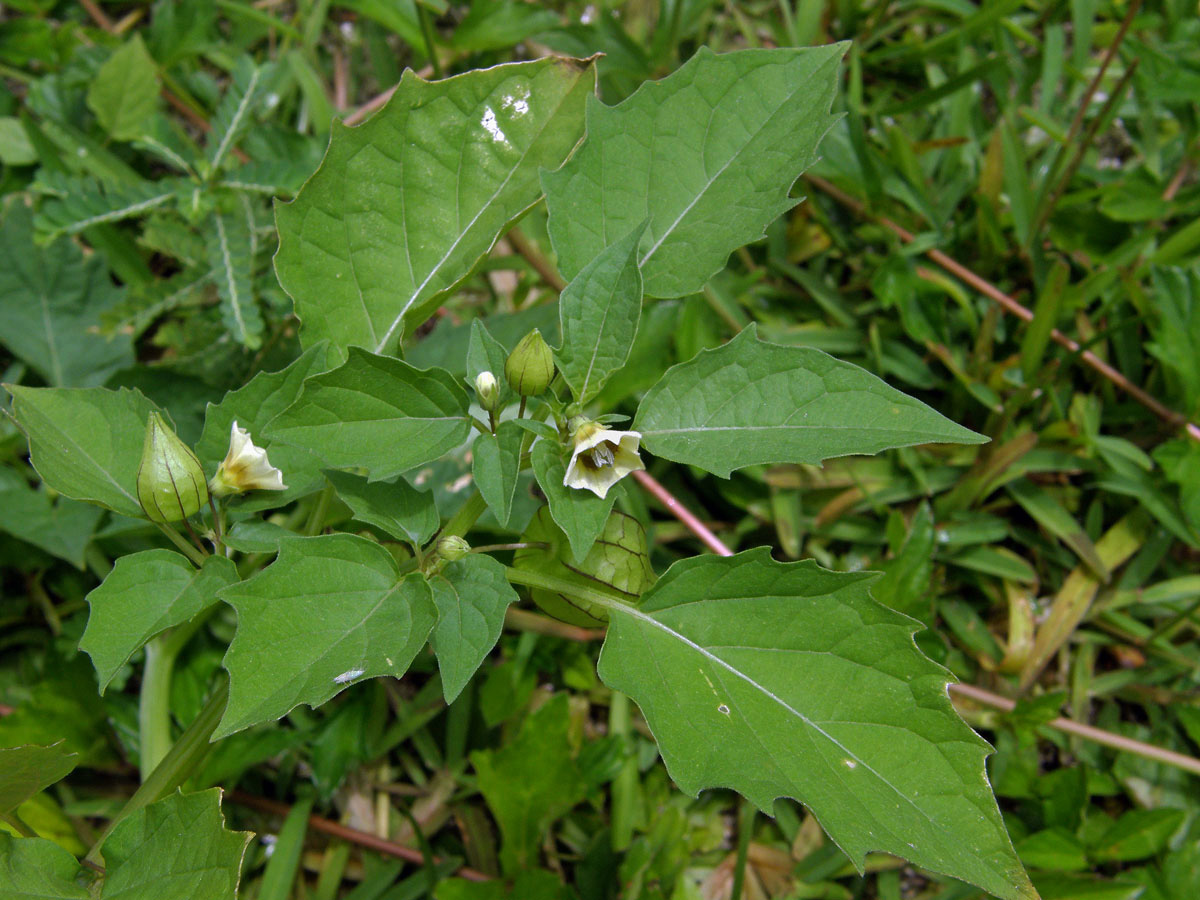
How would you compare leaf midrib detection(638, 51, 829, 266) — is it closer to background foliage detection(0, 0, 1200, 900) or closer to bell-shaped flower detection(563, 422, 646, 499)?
bell-shaped flower detection(563, 422, 646, 499)

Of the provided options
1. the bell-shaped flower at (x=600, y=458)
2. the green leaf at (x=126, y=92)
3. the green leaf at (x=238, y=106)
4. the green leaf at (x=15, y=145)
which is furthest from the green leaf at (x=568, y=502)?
the green leaf at (x=15, y=145)

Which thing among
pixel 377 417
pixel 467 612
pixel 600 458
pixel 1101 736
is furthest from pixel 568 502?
pixel 1101 736

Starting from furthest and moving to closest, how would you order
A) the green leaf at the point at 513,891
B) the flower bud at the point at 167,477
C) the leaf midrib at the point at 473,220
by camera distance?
the green leaf at the point at 513,891, the leaf midrib at the point at 473,220, the flower bud at the point at 167,477

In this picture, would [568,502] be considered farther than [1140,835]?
No

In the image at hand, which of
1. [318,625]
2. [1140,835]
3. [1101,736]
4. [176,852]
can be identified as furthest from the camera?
[1101,736]

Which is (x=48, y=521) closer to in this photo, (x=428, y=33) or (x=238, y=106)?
(x=238, y=106)

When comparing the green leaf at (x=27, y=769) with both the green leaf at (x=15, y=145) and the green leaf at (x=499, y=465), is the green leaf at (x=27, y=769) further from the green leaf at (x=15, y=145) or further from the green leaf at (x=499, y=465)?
the green leaf at (x=15, y=145)
